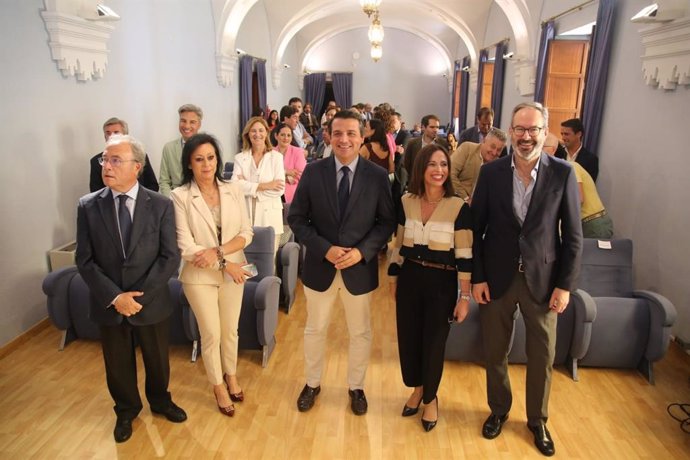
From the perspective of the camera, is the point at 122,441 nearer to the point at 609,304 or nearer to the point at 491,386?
the point at 491,386

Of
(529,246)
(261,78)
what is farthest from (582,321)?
(261,78)

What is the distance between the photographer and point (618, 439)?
9.23ft

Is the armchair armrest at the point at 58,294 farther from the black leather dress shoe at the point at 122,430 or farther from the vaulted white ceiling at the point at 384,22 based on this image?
the vaulted white ceiling at the point at 384,22

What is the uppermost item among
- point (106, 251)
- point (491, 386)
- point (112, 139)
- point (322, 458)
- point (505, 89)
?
point (505, 89)

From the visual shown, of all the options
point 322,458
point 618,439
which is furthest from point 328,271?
point 618,439

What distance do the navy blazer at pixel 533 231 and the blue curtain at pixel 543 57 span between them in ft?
17.1

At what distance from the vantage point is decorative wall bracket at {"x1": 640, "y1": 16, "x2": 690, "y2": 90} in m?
3.73

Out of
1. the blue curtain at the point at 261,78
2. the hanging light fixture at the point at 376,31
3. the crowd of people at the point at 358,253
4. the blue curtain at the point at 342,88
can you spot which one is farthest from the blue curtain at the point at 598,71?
the blue curtain at the point at 342,88

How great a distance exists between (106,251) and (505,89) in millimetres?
8615

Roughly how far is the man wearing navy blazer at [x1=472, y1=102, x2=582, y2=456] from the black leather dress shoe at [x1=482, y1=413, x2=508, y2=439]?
19 centimetres

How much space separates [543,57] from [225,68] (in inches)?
210

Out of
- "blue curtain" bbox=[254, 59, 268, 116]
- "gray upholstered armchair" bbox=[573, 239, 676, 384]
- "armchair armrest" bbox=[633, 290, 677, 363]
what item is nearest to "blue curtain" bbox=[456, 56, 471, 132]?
"blue curtain" bbox=[254, 59, 268, 116]

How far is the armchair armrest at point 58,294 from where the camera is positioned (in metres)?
3.54

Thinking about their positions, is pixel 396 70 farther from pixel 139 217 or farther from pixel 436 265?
pixel 139 217
